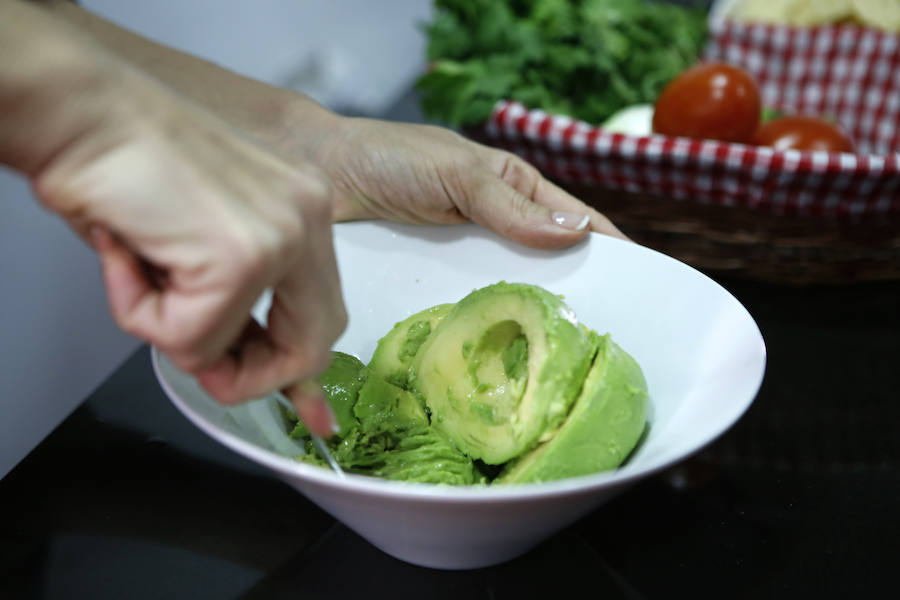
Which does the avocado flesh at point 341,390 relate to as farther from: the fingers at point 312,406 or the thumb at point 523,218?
the thumb at point 523,218

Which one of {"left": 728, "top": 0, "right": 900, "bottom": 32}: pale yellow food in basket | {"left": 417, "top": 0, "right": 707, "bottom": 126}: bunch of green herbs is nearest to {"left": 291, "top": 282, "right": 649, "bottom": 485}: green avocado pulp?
{"left": 417, "top": 0, "right": 707, "bottom": 126}: bunch of green herbs

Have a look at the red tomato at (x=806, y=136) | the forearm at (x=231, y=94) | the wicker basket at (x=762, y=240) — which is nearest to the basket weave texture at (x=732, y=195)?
the wicker basket at (x=762, y=240)

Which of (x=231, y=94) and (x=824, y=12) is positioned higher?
(x=231, y=94)

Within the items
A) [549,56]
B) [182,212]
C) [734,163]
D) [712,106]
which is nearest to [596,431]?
[182,212]

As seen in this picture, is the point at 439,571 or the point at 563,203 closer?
the point at 439,571

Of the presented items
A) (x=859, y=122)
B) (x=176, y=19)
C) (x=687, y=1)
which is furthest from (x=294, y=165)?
(x=687, y=1)

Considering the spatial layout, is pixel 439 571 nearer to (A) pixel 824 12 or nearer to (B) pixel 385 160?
(B) pixel 385 160

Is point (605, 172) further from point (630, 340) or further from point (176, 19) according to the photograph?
point (176, 19)
